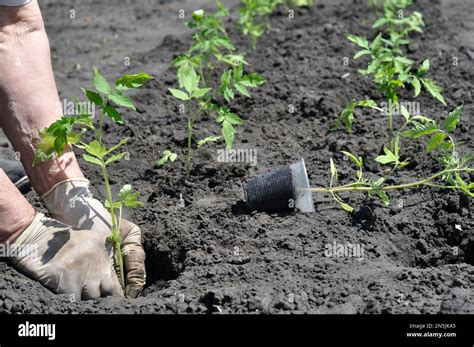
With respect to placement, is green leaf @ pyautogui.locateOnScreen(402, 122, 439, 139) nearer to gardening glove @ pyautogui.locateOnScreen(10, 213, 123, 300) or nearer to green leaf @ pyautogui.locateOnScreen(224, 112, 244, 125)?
green leaf @ pyautogui.locateOnScreen(224, 112, 244, 125)

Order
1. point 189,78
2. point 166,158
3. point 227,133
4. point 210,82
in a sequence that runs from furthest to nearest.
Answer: point 210,82 < point 166,158 < point 189,78 < point 227,133

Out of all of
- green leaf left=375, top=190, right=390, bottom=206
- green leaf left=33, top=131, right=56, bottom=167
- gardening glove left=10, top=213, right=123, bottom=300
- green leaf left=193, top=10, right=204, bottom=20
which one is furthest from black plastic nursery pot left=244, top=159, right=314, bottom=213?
green leaf left=193, top=10, right=204, bottom=20

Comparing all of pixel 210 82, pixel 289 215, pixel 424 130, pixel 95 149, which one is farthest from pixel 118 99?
pixel 210 82

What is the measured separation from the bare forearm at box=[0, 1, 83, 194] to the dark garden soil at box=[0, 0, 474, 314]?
0.46m

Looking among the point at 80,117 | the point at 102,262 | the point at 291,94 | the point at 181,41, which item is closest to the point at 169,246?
the point at 102,262

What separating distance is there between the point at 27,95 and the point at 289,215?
1.33 meters

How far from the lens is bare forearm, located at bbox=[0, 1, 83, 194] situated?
12.0 feet

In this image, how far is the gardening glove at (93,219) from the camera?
3621mm

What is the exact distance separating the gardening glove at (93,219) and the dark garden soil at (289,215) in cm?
9

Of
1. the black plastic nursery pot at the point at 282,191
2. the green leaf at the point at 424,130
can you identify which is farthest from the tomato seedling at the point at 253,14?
the green leaf at the point at 424,130

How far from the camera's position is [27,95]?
3.68m

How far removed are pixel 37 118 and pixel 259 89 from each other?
2.03 metres

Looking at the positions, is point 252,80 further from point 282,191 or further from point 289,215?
point 289,215

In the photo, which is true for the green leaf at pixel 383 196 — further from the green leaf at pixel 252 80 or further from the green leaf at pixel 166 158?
the green leaf at pixel 166 158
